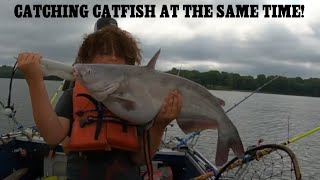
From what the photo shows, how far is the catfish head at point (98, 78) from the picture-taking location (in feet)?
8.41

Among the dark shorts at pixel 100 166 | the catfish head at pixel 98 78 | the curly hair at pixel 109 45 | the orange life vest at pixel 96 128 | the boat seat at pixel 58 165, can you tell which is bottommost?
the boat seat at pixel 58 165

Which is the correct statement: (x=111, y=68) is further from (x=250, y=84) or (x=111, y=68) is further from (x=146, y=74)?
(x=250, y=84)

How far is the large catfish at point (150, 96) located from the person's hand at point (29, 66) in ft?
0.87

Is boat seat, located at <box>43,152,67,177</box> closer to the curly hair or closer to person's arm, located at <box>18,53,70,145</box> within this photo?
the curly hair

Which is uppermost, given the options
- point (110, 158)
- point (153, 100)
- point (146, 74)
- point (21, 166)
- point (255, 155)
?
point (146, 74)

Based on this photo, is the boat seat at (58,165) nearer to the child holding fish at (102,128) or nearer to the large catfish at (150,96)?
the child holding fish at (102,128)

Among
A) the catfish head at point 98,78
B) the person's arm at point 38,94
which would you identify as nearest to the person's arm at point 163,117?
the catfish head at point 98,78

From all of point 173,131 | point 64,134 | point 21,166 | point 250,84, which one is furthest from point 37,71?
point 173,131

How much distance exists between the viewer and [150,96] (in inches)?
108

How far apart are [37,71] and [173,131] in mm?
19492

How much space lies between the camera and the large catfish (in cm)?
260

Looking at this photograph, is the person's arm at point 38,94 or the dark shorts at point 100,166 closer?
the person's arm at point 38,94

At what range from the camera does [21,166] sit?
7004 mm

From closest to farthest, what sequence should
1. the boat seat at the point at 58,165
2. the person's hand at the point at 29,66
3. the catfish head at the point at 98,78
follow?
the person's hand at the point at 29,66 → the catfish head at the point at 98,78 → the boat seat at the point at 58,165
